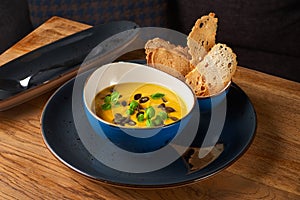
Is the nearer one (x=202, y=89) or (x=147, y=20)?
(x=202, y=89)

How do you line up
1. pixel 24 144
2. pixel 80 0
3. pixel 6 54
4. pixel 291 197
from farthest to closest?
Answer: pixel 80 0, pixel 6 54, pixel 24 144, pixel 291 197

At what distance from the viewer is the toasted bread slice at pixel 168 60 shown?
1.06 m

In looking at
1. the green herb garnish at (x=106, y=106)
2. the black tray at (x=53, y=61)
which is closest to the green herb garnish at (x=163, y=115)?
the green herb garnish at (x=106, y=106)

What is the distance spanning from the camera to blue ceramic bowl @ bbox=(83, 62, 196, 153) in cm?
86

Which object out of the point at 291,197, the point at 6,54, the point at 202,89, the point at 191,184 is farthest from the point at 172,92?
the point at 6,54

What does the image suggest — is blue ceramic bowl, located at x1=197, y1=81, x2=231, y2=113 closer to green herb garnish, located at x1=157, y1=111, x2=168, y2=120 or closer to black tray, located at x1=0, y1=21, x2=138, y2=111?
green herb garnish, located at x1=157, y1=111, x2=168, y2=120

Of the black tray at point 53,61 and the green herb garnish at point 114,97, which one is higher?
the green herb garnish at point 114,97

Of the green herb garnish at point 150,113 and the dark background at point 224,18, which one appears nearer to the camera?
the green herb garnish at point 150,113

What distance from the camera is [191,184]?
87cm

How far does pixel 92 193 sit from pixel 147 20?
1.15 metres

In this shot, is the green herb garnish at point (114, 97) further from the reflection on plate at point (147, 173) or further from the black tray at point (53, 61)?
the black tray at point (53, 61)

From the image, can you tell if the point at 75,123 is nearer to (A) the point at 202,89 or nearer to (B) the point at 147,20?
(A) the point at 202,89

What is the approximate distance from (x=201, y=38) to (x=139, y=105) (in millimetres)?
246

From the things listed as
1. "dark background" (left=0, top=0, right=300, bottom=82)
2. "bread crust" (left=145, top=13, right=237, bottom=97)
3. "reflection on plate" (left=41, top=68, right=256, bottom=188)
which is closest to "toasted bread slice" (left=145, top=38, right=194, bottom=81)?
"bread crust" (left=145, top=13, right=237, bottom=97)
